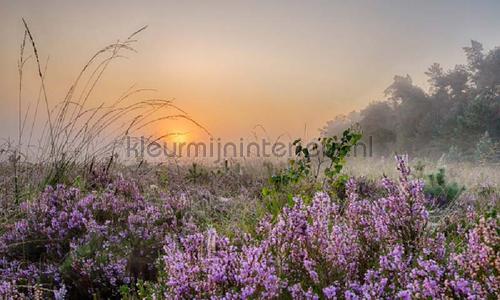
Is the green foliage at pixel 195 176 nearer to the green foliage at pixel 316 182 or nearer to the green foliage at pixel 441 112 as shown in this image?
the green foliage at pixel 316 182

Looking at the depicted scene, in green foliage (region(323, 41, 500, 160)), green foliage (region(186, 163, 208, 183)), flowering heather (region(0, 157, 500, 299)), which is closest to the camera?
flowering heather (region(0, 157, 500, 299))

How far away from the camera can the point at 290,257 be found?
251cm

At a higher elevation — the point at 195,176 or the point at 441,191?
the point at 195,176

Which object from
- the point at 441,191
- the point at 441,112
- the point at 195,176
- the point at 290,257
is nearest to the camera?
the point at 290,257

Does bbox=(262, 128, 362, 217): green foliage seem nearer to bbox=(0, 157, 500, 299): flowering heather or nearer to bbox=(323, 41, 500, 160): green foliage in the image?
bbox=(0, 157, 500, 299): flowering heather

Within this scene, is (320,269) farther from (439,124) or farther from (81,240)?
(439,124)

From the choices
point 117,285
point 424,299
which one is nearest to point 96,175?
point 117,285

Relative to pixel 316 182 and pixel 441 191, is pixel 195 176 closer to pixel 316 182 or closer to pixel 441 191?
pixel 316 182

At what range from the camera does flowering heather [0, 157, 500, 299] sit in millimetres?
2004

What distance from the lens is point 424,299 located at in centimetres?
176

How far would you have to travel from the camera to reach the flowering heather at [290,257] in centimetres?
200

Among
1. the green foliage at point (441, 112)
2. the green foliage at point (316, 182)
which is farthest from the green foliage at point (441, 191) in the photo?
the green foliage at point (441, 112)

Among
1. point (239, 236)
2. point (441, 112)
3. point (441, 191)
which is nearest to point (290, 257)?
point (239, 236)

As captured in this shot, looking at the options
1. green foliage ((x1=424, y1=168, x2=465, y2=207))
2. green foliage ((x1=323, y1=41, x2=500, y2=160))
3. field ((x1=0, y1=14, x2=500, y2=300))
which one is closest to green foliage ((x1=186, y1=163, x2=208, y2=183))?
field ((x1=0, y1=14, x2=500, y2=300))
